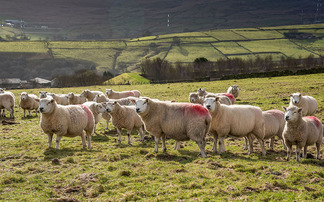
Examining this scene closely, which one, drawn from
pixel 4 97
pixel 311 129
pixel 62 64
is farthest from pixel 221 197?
pixel 62 64

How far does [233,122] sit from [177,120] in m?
2.42

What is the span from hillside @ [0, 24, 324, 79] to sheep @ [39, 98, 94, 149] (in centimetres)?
10144

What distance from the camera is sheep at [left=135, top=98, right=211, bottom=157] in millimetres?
11625

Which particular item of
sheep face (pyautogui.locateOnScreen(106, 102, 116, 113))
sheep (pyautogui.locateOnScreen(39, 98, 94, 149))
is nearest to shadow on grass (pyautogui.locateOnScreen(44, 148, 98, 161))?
sheep (pyautogui.locateOnScreen(39, 98, 94, 149))

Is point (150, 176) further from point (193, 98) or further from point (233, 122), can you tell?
point (193, 98)

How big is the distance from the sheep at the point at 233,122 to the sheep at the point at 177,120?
0.83m

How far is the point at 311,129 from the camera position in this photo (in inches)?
454

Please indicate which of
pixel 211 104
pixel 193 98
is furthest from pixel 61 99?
pixel 211 104

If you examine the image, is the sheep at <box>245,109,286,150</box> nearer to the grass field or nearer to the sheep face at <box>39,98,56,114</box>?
the grass field

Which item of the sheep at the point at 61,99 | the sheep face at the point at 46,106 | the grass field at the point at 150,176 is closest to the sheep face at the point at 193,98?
the grass field at the point at 150,176

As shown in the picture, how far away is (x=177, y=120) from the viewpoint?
12.0m

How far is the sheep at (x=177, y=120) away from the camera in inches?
458

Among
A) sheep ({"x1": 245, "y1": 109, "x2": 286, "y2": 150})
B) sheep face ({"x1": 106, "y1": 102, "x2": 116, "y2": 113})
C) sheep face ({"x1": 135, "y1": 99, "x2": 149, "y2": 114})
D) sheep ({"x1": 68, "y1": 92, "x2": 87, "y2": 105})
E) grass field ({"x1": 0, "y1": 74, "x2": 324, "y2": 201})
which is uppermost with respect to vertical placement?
sheep face ({"x1": 135, "y1": 99, "x2": 149, "y2": 114})

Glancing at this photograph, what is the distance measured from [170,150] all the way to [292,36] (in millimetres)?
147639
